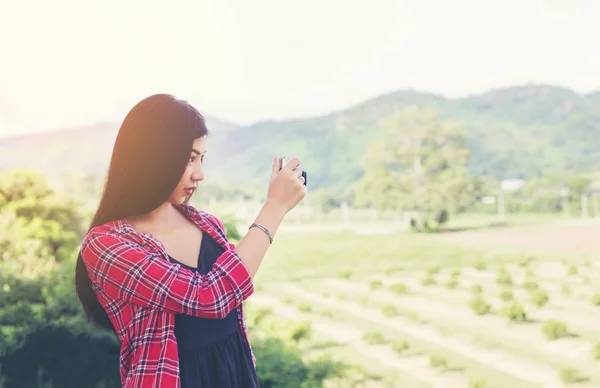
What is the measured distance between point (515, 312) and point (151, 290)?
2.21m

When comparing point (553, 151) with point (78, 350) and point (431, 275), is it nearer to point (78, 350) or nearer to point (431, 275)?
point (431, 275)

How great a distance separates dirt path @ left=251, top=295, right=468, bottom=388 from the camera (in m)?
2.44

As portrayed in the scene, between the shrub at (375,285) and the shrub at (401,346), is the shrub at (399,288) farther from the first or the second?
the shrub at (401,346)

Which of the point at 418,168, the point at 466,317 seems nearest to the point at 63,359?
the point at 466,317

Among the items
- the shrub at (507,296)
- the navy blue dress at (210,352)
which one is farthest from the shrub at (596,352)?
the navy blue dress at (210,352)

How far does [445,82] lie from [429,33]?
26cm

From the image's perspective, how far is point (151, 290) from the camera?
71cm

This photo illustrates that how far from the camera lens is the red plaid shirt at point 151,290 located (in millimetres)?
709

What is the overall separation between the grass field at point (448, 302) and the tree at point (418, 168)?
0.17 m

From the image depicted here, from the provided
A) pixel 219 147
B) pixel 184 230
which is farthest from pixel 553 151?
pixel 184 230

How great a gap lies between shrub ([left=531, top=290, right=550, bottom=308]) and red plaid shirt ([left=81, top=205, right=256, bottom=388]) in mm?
2215

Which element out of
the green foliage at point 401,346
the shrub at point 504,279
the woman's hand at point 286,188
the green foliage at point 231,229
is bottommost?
the green foliage at point 401,346

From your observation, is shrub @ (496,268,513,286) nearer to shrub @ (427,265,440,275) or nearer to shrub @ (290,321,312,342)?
shrub @ (427,265,440,275)

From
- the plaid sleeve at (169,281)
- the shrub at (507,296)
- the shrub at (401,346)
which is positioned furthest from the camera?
the shrub at (507,296)
